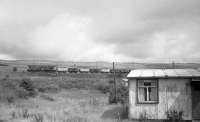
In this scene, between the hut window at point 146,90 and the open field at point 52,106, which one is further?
the open field at point 52,106

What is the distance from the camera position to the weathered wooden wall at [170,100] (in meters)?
13.0

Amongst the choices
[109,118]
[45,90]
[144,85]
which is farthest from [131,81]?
[45,90]

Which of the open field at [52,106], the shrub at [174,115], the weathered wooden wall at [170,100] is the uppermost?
the weathered wooden wall at [170,100]

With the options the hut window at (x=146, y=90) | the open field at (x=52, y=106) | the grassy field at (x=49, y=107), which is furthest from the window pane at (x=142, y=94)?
the grassy field at (x=49, y=107)

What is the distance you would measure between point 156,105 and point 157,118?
80 centimetres

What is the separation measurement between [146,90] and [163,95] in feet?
3.44

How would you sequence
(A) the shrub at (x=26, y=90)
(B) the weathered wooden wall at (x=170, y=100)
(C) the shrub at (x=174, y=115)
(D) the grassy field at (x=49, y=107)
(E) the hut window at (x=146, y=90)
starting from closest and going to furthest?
1. (C) the shrub at (x=174, y=115)
2. (B) the weathered wooden wall at (x=170, y=100)
3. (E) the hut window at (x=146, y=90)
4. (D) the grassy field at (x=49, y=107)
5. (A) the shrub at (x=26, y=90)

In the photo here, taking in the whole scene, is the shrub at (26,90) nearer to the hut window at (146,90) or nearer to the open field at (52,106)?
the open field at (52,106)

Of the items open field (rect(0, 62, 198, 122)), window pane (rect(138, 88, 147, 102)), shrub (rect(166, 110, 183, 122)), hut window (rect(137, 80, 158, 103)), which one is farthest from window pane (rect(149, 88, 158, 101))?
open field (rect(0, 62, 198, 122))

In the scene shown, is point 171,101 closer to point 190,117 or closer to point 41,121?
point 190,117

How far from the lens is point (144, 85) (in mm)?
13469

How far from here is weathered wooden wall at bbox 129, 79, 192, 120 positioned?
42.7 ft

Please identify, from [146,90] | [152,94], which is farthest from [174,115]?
[146,90]

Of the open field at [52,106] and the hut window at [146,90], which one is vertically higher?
the hut window at [146,90]
